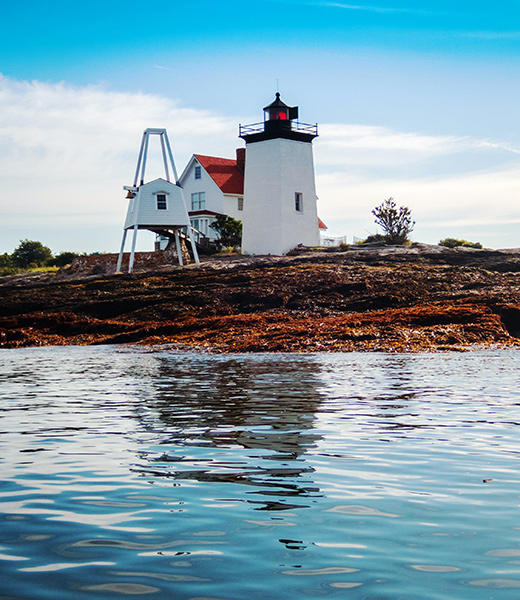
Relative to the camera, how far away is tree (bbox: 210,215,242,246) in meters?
53.9

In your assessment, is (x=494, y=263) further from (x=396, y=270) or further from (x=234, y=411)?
(x=234, y=411)

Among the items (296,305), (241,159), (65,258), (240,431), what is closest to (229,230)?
(241,159)

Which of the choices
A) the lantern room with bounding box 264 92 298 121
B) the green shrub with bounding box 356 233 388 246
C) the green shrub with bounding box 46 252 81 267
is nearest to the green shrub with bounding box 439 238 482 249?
the green shrub with bounding box 356 233 388 246

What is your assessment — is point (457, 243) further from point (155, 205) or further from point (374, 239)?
point (155, 205)

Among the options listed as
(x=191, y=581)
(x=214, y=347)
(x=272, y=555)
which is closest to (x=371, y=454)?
(x=272, y=555)

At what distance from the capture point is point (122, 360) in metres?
19.8

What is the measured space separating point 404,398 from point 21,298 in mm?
29836

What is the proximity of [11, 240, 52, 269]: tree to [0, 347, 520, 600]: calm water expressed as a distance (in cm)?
6410

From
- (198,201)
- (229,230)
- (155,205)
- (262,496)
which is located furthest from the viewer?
(198,201)

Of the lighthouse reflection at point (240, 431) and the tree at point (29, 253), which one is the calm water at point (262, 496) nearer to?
the lighthouse reflection at point (240, 431)

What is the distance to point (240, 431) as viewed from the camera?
7.83m

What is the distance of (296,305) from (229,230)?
24734 mm

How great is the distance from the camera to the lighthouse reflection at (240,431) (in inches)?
213

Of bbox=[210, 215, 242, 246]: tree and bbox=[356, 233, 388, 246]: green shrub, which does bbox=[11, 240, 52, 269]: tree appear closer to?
bbox=[210, 215, 242, 246]: tree
